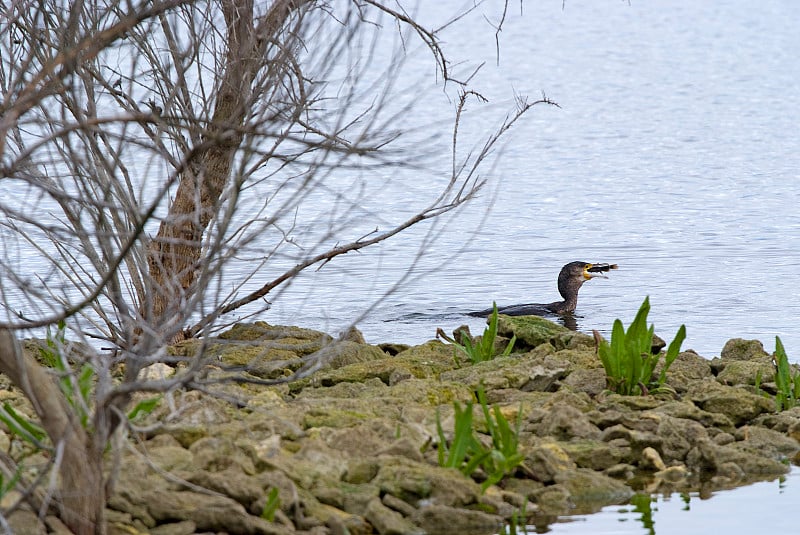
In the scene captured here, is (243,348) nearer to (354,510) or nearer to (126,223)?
(126,223)

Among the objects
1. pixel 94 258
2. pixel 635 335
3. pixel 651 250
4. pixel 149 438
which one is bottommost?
pixel 149 438

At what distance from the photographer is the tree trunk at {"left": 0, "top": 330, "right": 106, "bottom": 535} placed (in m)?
4.96

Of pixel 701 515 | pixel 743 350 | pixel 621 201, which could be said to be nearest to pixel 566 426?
pixel 701 515

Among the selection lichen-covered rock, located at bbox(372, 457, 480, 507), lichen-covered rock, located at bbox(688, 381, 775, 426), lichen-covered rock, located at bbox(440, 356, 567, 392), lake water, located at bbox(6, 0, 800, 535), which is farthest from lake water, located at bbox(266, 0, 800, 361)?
lichen-covered rock, located at bbox(688, 381, 775, 426)

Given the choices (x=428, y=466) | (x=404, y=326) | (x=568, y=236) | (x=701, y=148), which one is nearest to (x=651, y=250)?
(x=568, y=236)

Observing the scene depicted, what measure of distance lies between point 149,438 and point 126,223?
321 cm

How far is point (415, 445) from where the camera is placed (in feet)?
19.9

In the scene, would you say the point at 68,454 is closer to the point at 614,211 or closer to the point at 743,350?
the point at 743,350

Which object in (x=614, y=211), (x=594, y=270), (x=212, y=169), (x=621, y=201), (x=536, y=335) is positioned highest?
(x=621, y=201)

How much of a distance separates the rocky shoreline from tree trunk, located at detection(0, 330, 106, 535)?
0.51 feet

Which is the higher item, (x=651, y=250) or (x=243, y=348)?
(x=651, y=250)

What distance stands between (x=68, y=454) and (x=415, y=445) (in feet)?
5.58

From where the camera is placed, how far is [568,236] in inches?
661

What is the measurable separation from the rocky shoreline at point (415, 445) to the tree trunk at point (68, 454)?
154 millimetres
